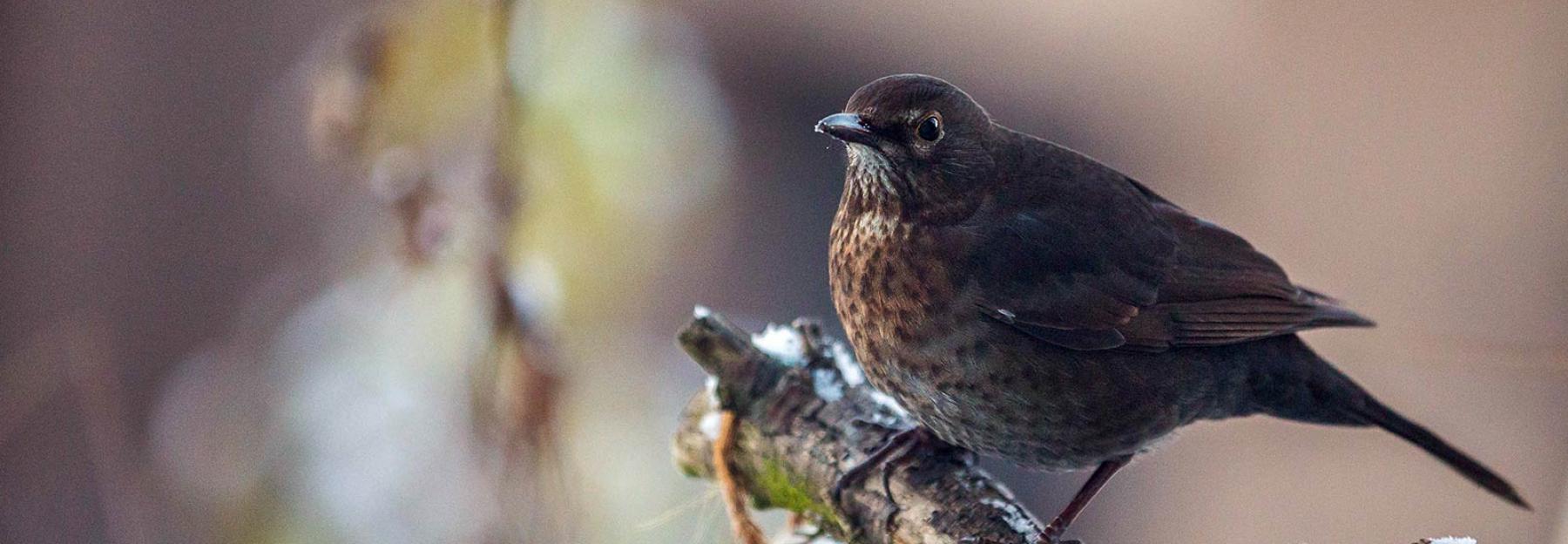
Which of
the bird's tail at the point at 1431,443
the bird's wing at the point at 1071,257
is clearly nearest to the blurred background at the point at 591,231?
the bird's tail at the point at 1431,443

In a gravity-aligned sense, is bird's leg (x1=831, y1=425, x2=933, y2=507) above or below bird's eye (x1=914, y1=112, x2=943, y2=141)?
below

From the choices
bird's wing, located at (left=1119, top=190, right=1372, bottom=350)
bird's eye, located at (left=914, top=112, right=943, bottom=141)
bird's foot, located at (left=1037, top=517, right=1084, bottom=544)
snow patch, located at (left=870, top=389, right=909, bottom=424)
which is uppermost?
bird's eye, located at (left=914, top=112, right=943, bottom=141)

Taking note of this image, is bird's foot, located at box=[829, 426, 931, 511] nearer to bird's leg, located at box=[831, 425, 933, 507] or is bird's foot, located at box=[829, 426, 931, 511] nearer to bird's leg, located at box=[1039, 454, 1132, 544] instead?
bird's leg, located at box=[831, 425, 933, 507]

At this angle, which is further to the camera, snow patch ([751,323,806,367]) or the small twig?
snow patch ([751,323,806,367])

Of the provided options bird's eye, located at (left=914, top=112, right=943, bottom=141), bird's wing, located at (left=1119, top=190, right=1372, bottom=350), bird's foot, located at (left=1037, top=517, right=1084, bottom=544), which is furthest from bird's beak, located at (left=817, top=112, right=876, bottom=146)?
bird's foot, located at (left=1037, top=517, right=1084, bottom=544)

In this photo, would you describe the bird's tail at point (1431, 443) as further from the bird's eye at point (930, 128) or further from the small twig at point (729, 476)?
the small twig at point (729, 476)

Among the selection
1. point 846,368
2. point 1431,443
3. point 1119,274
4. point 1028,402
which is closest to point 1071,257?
point 1119,274

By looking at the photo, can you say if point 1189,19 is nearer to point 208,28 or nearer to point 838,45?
point 838,45

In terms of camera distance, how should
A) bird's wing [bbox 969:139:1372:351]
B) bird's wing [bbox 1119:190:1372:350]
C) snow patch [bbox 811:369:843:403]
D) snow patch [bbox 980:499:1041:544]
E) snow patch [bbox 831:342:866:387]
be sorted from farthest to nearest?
snow patch [bbox 831:342:866:387] → snow patch [bbox 811:369:843:403] → bird's wing [bbox 1119:190:1372:350] → bird's wing [bbox 969:139:1372:351] → snow patch [bbox 980:499:1041:544]
